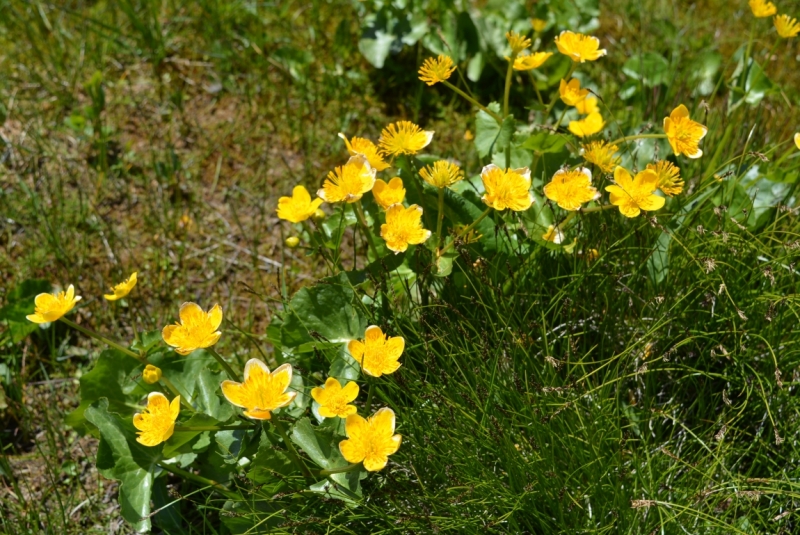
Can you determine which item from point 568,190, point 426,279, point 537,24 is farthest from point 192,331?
point 537,24

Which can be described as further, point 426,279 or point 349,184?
point 426,279

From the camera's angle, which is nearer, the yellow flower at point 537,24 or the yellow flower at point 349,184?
the yellow flower at point 349,184

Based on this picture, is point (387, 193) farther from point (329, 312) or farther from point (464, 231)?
point (329, 312)

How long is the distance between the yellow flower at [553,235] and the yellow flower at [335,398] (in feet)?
2.04

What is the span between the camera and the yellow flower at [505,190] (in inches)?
66.0

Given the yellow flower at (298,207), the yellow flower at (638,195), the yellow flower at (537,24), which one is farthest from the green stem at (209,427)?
the yellow flower at (537,24)

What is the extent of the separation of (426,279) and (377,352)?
0.39 m

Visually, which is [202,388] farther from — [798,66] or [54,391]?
[798,66]

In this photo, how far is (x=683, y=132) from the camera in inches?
69.5

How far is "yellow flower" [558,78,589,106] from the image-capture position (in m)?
1.96

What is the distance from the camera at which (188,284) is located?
8.36ft

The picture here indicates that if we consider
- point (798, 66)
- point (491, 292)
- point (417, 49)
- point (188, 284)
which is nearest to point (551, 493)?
point (491, 292)

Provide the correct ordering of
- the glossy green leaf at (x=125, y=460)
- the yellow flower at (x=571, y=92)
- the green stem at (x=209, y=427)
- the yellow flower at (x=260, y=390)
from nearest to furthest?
the yellow flower at (x=260, y=390) < the green stem at (x=209, y=427) < the glossy green leaf at (x=125, y=460) < the yellow flower at (x=571, y=92)

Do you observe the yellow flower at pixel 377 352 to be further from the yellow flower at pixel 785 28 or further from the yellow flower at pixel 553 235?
the yellow flower at pixel 785 28
